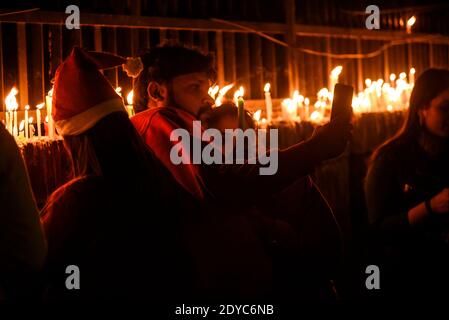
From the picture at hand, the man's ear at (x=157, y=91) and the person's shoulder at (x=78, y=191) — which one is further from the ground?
the man's ear at (x=157, y=91)

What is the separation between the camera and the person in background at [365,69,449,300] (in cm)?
375

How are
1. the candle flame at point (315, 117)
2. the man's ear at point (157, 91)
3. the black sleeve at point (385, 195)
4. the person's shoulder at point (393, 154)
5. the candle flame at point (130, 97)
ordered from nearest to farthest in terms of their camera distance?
the man's ear at point (157, 91)
the candle flame at point (130, 97)
the black sleeve at point (385, 195)
the person's shoulder at point (393, 154)
the candle flame at point (315, 117)

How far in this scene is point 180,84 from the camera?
3.35 m

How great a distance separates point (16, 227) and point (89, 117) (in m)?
0.63

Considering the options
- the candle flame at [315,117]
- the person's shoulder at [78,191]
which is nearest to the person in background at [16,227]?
the person's shoulder at [78,191]

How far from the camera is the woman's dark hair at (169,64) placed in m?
3.38

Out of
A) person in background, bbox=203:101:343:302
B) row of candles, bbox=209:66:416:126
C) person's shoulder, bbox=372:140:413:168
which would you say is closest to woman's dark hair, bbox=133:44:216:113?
person in background, bbox=203:101:343:302

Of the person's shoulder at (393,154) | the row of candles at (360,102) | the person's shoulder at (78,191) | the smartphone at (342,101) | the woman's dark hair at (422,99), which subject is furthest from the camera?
the row of candles at (360,102)

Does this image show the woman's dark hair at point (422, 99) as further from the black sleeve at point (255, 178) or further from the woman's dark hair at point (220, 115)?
the black sleeve at point (255, 178)

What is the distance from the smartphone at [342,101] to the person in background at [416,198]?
782mm

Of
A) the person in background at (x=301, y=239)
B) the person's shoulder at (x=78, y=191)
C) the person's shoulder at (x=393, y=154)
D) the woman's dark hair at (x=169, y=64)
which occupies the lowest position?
the person in background at (x=301, y=239)

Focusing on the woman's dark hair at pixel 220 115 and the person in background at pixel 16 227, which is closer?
the person in background at pixel 16 227
